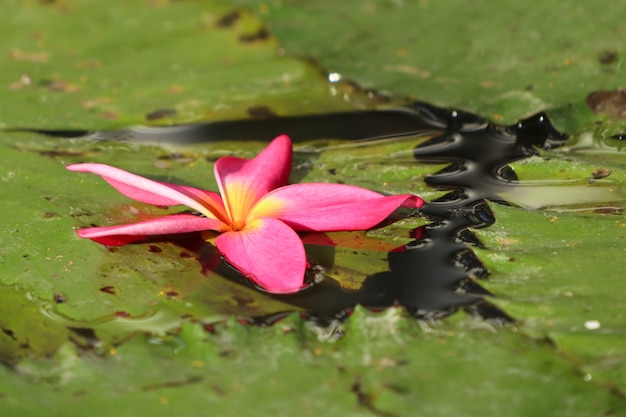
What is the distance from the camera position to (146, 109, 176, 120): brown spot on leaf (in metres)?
2.80

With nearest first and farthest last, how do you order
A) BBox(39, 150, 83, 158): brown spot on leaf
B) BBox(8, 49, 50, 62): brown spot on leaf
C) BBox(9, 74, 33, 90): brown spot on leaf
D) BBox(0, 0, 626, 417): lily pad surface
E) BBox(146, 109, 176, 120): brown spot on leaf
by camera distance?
BBox(0, 0, 626, 417): lily pad surface → BBox(39, 150, 83, 158): brown spot on leaf → BBox(146, 109, 176, 120): brown spot on leaf → BBox(9, 74, 33, 90): brown spot on leaf → BBox(8, 49, 50, 62): brown spot on leaf

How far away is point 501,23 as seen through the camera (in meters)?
3.02

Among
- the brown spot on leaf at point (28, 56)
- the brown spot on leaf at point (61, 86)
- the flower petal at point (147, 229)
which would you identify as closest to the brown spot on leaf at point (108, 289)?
the flower petal at point (147, 229)

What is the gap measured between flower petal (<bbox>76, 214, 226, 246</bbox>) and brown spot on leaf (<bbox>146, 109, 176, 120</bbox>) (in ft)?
2.96

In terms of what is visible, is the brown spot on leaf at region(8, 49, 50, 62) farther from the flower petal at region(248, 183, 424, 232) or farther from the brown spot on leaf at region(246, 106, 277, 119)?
the flower petal at region(248, 183, 424, 232)

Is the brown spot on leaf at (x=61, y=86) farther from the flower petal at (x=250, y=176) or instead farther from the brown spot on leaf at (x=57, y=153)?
the flower petal at (x=250, y=176)

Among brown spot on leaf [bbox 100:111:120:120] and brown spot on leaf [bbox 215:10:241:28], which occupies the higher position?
brown spot on leaf [bbox 215:10:241:28]

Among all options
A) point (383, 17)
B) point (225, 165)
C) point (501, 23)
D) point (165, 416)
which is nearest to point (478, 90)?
point (501, 23)

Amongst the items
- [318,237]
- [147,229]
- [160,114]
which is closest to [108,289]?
[147,229]

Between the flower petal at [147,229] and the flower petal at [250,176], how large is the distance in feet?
0.32

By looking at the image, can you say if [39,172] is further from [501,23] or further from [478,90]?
[501,23]

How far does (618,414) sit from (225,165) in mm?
1235

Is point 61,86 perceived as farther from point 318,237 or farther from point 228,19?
point 318,237

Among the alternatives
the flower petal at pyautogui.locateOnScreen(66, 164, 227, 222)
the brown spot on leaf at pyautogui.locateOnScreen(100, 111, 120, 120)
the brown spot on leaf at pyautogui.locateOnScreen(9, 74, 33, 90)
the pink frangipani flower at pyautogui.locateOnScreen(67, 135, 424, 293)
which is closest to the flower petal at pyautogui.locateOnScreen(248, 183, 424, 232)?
the pink frangipani flower at pyautogui.locateOnScreen(67, 135, 424, 293)
